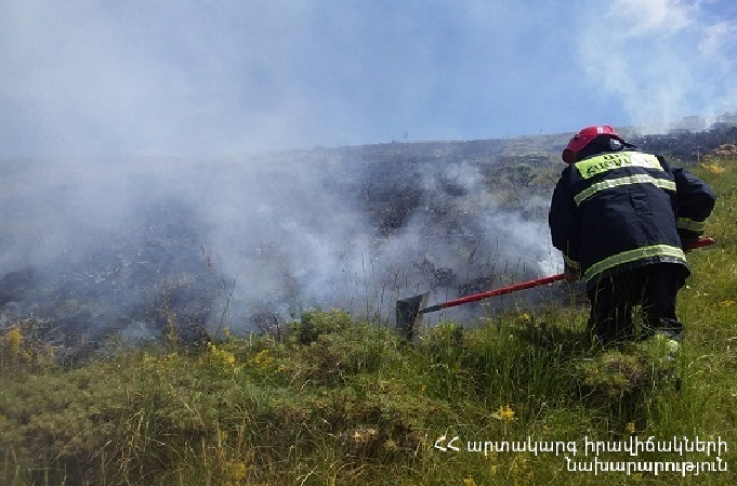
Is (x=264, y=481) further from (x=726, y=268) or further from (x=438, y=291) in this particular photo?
(x=438, y=291)

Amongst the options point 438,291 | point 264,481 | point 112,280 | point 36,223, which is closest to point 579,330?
point 264,481

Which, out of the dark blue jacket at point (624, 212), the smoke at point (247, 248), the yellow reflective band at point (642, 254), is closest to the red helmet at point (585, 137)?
the dark blue jacket at point (624, 212)

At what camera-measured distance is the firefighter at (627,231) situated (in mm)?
2930

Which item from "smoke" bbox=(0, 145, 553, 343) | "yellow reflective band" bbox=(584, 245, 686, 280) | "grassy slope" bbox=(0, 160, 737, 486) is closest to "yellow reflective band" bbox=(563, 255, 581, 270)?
"yellow reflective band" bbox=(584, 245, 686, 280)

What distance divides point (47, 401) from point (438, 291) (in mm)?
5653

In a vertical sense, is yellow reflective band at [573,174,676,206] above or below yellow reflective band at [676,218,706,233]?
above

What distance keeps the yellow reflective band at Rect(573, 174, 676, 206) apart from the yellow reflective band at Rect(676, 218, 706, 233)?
0.32m

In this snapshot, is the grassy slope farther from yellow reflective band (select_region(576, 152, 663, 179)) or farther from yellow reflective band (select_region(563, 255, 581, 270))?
yellow reflective band (select_region(576, 152, 663, 179))

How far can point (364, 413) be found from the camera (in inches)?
97.4

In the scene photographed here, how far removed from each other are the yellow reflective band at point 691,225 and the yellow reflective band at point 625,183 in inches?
12.6

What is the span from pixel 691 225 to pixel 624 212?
82 centimetres

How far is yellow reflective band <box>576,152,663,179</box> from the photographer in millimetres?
3205

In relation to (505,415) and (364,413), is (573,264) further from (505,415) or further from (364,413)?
(364,413)

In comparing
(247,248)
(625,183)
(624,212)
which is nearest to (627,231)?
(624,212)
